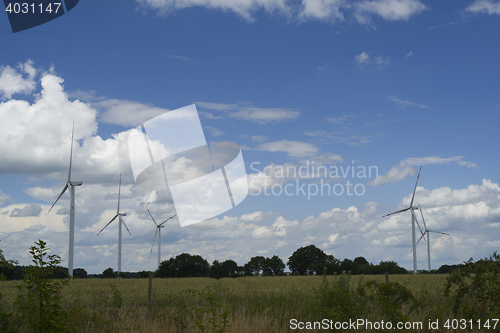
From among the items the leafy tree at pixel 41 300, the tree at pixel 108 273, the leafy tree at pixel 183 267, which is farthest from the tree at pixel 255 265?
the leafy tree at pixel 41 300

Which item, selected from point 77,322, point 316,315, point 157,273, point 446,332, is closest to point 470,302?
point 446,332

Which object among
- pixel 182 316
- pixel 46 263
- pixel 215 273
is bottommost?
pixel 215 273

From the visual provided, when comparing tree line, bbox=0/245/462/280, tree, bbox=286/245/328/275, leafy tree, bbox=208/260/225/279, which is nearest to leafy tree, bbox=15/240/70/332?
tree line, bbox=0/245/462/280

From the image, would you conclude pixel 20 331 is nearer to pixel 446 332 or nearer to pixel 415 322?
pixel 415 322

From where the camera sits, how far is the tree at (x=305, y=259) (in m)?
127

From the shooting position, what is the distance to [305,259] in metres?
129

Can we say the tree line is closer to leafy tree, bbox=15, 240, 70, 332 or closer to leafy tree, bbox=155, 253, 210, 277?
leafy tree, bbox=155, 253, 210, 277

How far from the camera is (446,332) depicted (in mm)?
13938

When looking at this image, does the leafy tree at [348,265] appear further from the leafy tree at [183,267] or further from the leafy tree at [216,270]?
the leafy tree at [183,267]

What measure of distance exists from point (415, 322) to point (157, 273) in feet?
355

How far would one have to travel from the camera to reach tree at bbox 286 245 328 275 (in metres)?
127

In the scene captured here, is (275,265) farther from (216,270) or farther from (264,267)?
(216,270)

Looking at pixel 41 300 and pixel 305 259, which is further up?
pixel 41 300

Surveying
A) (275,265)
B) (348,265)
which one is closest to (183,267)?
(275,265)
